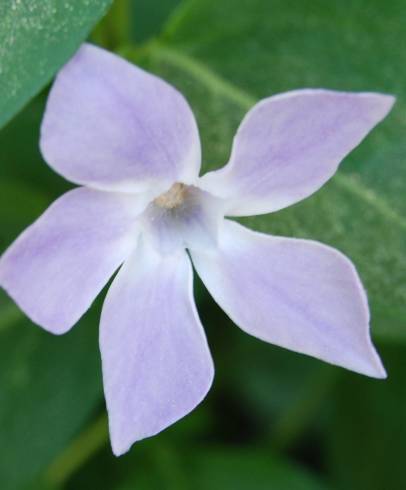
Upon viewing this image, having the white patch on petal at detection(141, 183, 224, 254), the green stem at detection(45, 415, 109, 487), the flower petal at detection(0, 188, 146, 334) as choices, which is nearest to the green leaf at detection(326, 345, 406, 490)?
the green stem at detection(45, 415, 109, 487)

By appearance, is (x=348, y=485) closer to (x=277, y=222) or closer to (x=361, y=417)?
(x=361, y=417)

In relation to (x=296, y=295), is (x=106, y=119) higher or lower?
higher

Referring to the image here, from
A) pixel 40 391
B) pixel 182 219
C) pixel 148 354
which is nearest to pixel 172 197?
pixel 182 219

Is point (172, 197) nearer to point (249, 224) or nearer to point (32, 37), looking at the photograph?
point (249, 224)

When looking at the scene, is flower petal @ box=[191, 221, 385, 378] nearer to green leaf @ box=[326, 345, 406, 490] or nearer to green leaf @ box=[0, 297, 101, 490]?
green leaf @ box=[0, 297, 101, 490]

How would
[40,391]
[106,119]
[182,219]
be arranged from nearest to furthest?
1. [106,119]
2. [182,219]
3. [40,391]

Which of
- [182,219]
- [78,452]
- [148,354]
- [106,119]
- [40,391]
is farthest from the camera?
[78,452]

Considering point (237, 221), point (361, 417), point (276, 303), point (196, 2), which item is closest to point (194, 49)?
point (196, 2)
